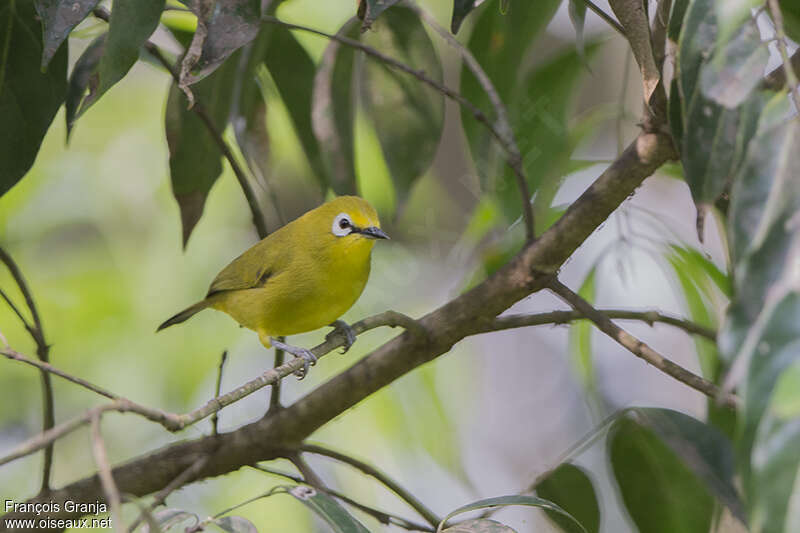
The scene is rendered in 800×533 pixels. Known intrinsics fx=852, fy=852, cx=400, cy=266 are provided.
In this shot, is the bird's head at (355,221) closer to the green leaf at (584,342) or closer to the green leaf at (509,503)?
the green leaf at (584,342)

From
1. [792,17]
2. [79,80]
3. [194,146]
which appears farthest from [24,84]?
[792,17]

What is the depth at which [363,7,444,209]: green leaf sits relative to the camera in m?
2.30

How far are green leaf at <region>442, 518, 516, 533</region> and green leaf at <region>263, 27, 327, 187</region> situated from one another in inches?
52.4

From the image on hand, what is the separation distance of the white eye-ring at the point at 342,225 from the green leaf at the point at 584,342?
98cm

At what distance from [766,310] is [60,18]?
1.29m

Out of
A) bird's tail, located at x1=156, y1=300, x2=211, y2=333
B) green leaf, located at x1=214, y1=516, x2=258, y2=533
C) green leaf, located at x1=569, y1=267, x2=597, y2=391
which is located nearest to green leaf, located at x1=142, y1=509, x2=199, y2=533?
green leaf, located at x1=214, y1=516, x2=258, y2=533

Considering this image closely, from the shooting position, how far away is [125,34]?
154 cm

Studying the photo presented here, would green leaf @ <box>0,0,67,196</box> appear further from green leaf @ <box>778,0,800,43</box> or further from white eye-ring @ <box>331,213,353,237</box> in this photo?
green leaf @ <box>778,0,800,43</box>

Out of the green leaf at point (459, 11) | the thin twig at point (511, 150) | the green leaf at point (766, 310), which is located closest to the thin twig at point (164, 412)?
the thin twig at point (511, 150)

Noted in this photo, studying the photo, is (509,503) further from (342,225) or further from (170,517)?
(342,225)

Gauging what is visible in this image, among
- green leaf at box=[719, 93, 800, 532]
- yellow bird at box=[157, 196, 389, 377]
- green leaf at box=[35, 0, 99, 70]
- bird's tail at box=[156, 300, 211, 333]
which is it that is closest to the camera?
green leaf at box=[719, 93, 800, 532]

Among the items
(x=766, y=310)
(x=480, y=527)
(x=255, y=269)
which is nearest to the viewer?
(x=766, y=310)

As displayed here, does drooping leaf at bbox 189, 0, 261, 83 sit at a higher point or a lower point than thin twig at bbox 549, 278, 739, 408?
higher

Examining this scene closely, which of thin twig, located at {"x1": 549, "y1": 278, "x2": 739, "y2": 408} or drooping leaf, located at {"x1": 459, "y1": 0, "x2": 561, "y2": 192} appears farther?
drooping leaf, located at {"x1": 459, "y1": 0, "x2": 561, "y2": 192}
